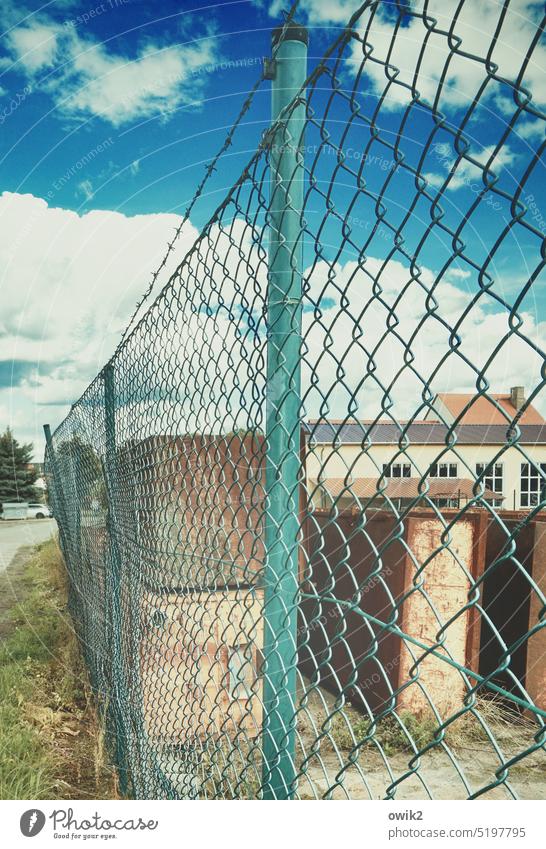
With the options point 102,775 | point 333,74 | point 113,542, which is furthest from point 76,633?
point 333,74

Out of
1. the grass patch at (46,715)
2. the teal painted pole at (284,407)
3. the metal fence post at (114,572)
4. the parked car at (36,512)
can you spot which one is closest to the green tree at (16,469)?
the parked car at (36,512)

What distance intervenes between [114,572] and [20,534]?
11.6 meters

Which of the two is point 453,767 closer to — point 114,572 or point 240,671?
point 114,572

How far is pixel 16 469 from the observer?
9562mm

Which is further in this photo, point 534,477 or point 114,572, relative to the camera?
point 114,572

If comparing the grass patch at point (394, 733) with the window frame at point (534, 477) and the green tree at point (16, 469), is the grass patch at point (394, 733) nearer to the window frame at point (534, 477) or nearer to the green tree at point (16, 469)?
the window frame at point (534, 477)

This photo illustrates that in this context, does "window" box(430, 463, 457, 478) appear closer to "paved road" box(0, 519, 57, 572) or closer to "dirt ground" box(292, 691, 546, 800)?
"dirt ground" box(292, 691, 546, 800)

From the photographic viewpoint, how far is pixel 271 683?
4.50 ft

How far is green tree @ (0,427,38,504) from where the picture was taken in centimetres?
862

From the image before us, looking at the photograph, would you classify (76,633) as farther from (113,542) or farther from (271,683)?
(271,683)

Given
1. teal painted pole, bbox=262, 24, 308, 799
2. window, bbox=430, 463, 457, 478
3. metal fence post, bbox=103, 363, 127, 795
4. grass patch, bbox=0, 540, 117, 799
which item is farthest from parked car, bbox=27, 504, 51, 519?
window, bbox=430, 463, 457, 478

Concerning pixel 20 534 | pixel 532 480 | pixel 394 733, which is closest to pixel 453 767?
pixel 394 733

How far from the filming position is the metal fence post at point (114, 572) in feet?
9.34

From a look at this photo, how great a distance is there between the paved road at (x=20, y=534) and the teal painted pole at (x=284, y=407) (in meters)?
10.6
